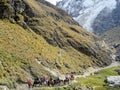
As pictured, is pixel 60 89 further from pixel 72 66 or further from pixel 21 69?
pixel 72 66

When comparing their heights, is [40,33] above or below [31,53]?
above

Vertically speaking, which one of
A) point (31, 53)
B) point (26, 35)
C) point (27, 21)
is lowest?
point (31, 53)

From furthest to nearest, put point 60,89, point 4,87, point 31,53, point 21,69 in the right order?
1. point 31,53
2. point 21,69
3. point 60,89
4. point 4,87

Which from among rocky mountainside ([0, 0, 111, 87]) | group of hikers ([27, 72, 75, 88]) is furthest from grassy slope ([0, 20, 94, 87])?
group of hikers ([27, 72, 75, 88])

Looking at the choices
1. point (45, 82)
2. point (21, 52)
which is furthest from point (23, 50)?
point (45, 82)

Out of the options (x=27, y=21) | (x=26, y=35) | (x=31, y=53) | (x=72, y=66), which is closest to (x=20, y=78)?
(x=31, y=53)

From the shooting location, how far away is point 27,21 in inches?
7657

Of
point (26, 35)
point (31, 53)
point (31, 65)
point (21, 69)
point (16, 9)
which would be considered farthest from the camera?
point (16, 9)

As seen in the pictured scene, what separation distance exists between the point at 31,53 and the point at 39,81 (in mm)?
38153

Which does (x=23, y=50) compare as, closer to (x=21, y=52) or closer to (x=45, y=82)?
(x=21, y=52)

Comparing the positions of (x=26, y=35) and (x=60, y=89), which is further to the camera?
(x=26, y=35)

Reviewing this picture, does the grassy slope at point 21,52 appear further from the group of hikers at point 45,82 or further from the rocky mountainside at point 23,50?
the group of hikers at point 45,82

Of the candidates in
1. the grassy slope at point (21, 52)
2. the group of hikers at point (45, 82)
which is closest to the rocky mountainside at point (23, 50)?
the grassy slope at point (21, 52)

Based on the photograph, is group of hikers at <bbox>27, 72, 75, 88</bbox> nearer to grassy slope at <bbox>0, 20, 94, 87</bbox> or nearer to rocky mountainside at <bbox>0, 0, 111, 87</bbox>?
rocky mountainside at <bbox>0, 0, 111, 87</bbox>
